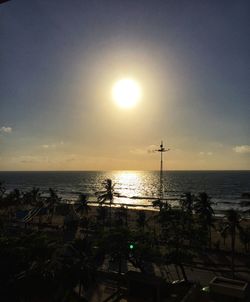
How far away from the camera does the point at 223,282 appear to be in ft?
61.1

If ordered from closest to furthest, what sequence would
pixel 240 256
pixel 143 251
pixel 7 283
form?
pixel 7 283 < pixel 143 251 < pixel 240 256

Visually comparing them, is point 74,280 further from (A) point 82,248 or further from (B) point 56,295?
(A) point 82,248

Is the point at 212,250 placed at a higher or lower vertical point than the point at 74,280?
lower

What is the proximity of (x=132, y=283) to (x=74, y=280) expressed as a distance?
24.4ft

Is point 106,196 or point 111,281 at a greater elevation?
point 106,196

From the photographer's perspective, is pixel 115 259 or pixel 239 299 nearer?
pixel 239 299

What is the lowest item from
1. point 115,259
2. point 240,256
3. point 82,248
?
point 240,256

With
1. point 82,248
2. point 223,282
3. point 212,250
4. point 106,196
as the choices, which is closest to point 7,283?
point 82,248

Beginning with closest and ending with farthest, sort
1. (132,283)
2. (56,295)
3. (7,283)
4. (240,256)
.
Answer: (56,295), (7,283), (132,283), (240,256)

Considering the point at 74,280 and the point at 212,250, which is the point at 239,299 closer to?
the point at 74,280

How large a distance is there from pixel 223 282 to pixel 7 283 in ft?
43.3

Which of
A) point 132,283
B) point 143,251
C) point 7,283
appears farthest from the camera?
point 143,251

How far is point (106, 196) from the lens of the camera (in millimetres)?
63344

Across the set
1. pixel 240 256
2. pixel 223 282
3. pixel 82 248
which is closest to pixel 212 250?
pixel 240 256
